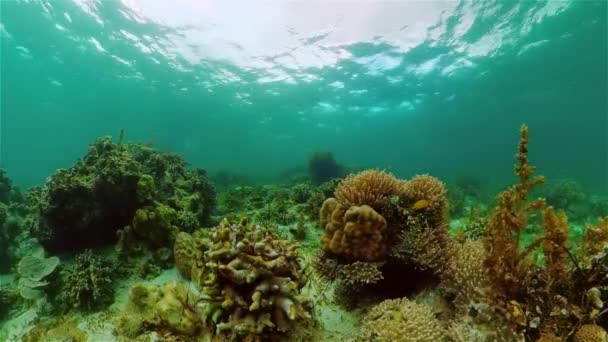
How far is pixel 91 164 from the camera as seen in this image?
292 inches

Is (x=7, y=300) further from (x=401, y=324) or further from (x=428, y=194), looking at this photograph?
(x=428, y=194)

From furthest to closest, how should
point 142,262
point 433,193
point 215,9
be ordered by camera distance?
point 215,9
point 142,262
point 433,193

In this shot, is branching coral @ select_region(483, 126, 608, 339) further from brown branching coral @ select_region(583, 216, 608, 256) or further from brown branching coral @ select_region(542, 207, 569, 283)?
brown branching coral @ select_region(583, 216, 608, 256)

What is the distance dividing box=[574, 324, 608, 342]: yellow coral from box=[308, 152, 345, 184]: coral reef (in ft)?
58.8

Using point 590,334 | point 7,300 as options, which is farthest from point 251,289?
point 7,300

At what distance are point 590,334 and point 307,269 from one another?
362 cm

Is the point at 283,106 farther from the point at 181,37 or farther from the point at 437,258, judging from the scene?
the point at 437,258

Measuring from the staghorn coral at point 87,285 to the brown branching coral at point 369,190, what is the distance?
14.6ft

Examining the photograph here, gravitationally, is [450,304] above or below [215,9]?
below

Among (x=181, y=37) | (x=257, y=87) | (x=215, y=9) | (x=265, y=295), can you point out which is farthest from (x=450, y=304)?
(x=257, y=87)

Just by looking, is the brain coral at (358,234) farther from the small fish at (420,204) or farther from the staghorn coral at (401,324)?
the staghorn coral at (401,324)

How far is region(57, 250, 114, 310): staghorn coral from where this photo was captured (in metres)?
5.52

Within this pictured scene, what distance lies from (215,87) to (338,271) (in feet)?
104

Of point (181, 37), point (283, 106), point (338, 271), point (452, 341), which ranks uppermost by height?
point (181, 37)
